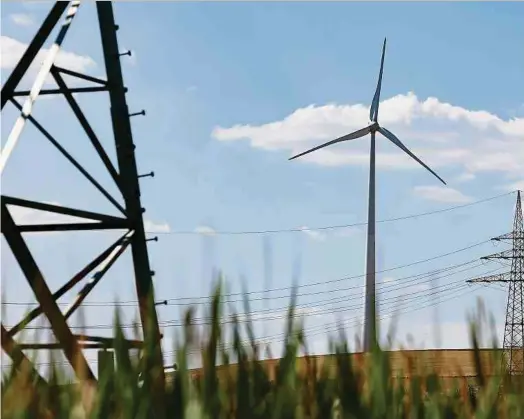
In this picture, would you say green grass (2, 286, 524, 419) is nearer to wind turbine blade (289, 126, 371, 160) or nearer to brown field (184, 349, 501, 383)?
brown field (184, 349, 501, 383)

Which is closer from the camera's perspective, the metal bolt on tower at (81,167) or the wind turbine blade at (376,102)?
the metal bolt on tower at (81,167)

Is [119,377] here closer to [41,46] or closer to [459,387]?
[459,387]

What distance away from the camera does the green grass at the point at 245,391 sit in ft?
13.7

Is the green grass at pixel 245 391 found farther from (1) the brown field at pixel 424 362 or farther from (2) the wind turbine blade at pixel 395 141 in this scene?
(2) the wind turbine blade at pixel 395 141

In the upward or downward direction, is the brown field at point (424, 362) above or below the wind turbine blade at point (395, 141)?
below

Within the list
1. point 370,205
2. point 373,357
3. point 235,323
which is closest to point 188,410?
point 235,323

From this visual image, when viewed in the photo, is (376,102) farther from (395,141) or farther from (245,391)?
(245,391)

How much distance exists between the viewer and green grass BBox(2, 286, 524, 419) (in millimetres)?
4164

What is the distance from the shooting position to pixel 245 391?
434cm

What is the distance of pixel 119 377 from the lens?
4367 mm

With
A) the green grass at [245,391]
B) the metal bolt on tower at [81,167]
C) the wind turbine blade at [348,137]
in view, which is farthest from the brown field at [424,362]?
the wind turbine blade at [348,137]

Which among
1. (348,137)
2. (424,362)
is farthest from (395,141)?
(424,362)

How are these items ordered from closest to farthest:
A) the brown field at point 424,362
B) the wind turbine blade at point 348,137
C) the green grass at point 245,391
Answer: the green grass at point 245,391 < the brown field at point 424,362 < the wind turbine blade at point 348,137

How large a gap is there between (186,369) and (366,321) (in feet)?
4.11
